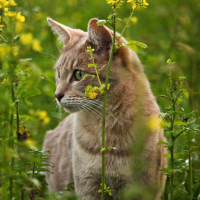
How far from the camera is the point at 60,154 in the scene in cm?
373

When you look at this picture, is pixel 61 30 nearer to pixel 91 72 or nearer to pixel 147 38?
pixel 91 72

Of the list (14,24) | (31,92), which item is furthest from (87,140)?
(14,24)

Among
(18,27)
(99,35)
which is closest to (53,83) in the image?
(99,35)

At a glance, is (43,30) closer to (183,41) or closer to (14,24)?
(183,41)

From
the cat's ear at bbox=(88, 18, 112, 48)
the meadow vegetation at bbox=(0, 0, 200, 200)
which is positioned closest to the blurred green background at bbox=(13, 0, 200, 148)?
the meadow vegetation at bbox=(0, 0, 200, 200)

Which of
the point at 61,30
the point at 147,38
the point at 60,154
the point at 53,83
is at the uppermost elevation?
the point at 147,38

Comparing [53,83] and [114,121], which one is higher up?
[53,83]

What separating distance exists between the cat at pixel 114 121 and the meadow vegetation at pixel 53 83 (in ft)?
0.50

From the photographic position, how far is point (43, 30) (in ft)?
16.5

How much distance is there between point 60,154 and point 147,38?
2132 mm

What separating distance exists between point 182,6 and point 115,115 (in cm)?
250

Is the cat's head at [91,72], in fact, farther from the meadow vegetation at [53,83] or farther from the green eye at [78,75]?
the meadow vegetation at [53,83]

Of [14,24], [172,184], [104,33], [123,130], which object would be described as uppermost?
[104,33]

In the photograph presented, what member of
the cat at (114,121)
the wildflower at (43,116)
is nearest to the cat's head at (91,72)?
the cat at (114,121)
